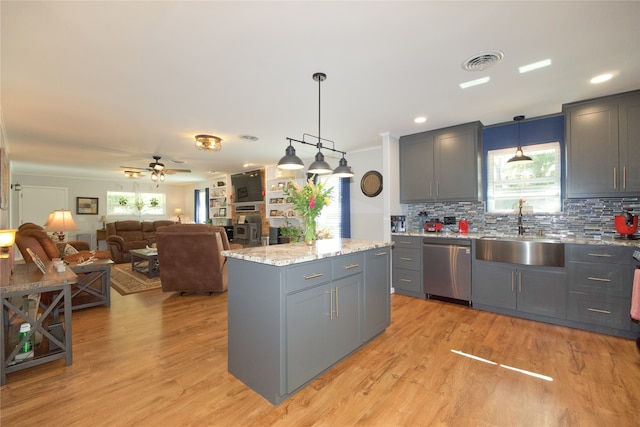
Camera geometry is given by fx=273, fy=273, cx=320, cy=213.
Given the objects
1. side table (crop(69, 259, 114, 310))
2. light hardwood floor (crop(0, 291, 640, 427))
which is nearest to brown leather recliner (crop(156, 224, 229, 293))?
side table (crop(69, 259, 114, 310))

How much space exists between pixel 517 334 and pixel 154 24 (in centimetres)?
409

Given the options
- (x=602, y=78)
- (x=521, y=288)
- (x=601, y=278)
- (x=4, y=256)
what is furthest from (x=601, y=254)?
(x=4, y=256)

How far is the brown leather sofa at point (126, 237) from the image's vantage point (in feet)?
Answer: 22.3

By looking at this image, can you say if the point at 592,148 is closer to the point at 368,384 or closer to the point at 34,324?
the point at 368,384

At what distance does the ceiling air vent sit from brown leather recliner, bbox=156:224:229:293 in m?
3.50

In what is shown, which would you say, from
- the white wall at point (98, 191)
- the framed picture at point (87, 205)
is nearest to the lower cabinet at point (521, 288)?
the white wall at point (98, 191)

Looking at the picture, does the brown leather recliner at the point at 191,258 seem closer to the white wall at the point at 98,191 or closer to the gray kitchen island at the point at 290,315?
the gray kitchen island at the point at 290,315

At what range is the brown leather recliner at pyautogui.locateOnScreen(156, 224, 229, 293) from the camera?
3.93 meters

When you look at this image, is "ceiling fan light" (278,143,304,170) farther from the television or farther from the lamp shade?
the television

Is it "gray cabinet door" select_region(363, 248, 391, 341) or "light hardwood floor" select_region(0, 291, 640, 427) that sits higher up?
"gray cabinet door" select_region(363, 248, 391, 341)

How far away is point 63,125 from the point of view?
3693 millimetres

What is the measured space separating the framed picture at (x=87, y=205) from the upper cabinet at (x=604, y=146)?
11726 millimetres

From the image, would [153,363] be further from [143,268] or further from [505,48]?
[143,268]

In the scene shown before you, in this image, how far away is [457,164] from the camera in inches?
154
